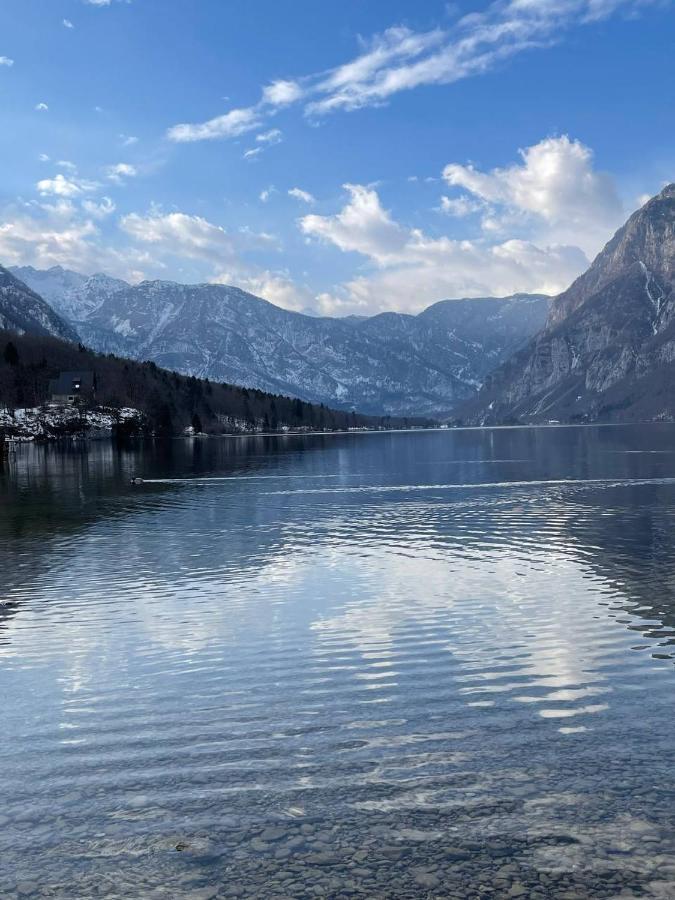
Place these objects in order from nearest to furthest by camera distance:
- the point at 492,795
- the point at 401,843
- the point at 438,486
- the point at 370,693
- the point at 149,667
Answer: the point at 401,843
the point at 492,795
the point at 370,693
the point at 149,667
the point at 438,486

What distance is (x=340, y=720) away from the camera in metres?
22.4

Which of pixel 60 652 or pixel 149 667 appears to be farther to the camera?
pixel 60 652

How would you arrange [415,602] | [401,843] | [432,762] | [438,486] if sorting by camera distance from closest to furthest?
[401,843]
[432,762]
[415,602]
[438,486]

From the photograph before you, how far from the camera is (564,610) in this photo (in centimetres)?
3603

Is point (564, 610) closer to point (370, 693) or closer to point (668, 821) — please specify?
point (370, 693)

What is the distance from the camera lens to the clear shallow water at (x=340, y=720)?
14.8 m

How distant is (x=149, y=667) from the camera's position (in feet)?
93.0

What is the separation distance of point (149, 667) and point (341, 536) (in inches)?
1375

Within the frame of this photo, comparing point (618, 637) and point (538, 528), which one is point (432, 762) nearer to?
point (618, 637)

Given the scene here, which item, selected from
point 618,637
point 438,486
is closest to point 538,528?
point 618,637

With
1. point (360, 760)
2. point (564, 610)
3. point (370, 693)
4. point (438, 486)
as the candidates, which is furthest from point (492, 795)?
point (438, 486)

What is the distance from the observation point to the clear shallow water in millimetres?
14812

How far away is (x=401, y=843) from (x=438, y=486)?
303 feet

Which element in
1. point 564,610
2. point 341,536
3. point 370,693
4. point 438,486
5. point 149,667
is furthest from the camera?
point 438,486
